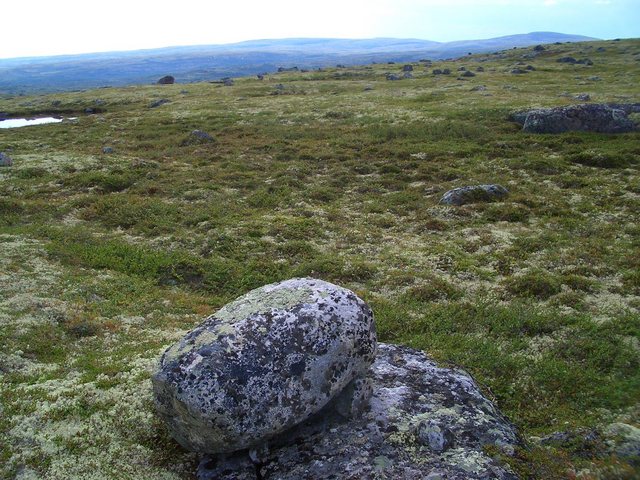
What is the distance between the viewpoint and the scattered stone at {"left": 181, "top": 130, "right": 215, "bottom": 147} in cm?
5009

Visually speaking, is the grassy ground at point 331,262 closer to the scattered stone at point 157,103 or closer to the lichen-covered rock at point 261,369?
the lichen-covered rock at point 261,369

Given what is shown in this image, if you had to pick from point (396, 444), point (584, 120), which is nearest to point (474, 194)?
point (584, 120)

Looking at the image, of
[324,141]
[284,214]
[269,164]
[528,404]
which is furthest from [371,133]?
[528,404]

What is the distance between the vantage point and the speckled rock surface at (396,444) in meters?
9.80

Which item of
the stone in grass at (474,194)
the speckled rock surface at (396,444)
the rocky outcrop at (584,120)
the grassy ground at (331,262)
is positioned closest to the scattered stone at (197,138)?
the grassy ground at (331,262)

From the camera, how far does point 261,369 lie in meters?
10.3

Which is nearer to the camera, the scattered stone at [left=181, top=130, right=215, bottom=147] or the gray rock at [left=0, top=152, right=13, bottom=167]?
the gray rock at [left=0, top=152, right=13, bottom=167]

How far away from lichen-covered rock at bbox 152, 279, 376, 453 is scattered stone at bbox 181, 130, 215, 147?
4144 centimetres

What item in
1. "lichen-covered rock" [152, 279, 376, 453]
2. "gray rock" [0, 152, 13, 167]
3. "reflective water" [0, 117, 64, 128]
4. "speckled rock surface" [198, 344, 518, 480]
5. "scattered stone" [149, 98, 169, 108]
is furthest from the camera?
"scattered stone" [149, 98, 169, 108]

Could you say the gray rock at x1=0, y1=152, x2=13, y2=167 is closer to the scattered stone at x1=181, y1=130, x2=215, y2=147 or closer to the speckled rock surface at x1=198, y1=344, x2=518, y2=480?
the scattered stone at x1=181, y1=130, x2=215, y2=147

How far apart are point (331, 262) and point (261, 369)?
1213cm

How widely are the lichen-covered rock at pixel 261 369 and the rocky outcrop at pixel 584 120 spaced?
39.7m

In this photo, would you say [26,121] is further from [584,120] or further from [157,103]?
[584,120]

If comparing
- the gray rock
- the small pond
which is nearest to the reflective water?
the small pond
